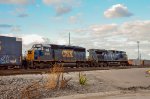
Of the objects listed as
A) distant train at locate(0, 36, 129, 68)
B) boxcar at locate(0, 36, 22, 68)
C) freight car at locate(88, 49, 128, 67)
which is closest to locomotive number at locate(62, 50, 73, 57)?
distant train at locate(0, 36, 129, 68)

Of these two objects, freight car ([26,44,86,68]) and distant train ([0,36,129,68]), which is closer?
distant train ([0,36,129,68])

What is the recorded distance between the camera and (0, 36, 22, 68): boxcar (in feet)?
120

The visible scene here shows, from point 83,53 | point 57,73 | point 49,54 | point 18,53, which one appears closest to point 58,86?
point 57,73

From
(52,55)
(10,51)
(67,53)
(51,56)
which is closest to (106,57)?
(67,53)

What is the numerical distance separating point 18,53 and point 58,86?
19640 millimetres

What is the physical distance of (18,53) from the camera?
38719 millimetres

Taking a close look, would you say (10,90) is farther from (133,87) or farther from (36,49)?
(36,49)

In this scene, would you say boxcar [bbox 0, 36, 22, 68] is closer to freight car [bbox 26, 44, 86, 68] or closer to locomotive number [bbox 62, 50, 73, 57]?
freight car [bbox 26, 44, 86, 68]

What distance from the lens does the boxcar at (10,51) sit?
1443 inches

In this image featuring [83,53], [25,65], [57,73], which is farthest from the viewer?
[83,53]

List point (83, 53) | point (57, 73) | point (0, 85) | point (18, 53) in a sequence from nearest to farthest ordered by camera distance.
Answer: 1. point (0, 85)
2. point (57, 73)
3. point (18, 53)
4. point (83, 53)

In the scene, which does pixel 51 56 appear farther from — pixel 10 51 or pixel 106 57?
pixel 106 57

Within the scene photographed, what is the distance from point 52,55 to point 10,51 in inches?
367

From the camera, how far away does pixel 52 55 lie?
151 ft
